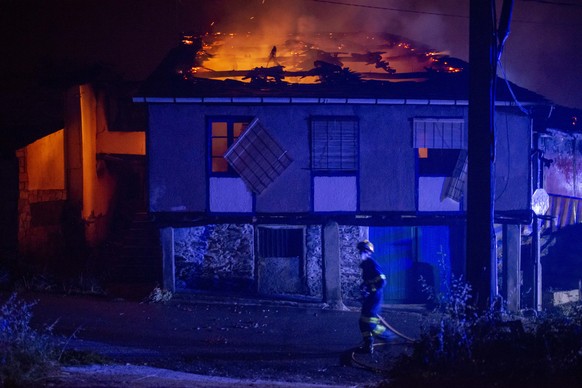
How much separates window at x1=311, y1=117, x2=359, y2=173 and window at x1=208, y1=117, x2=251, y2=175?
6.09 feet

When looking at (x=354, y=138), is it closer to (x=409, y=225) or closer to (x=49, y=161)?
(x=409, y=225)

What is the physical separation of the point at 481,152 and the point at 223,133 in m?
8.51

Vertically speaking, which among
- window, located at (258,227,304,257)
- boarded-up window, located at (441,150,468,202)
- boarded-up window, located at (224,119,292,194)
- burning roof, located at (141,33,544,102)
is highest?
burning roof, located at (141,33,544,102)

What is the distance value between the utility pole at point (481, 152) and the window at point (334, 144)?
6.50 meters

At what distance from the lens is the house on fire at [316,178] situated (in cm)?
1427

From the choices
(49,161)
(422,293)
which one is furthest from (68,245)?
(422,293)

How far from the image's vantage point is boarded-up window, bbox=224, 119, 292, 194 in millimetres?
14273

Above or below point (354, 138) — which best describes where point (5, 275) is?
below

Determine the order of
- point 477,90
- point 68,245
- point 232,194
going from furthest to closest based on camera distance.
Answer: point 68,245 < point 232,194 < point 477,90

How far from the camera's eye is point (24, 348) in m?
6.70

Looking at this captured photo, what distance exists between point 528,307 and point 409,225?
3975mm

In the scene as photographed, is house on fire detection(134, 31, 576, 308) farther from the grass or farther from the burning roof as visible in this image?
the grass

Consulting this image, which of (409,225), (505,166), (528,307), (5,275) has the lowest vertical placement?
(528,307)

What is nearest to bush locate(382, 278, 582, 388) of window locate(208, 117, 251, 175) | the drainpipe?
window locate(208, 117, 251, 175)
